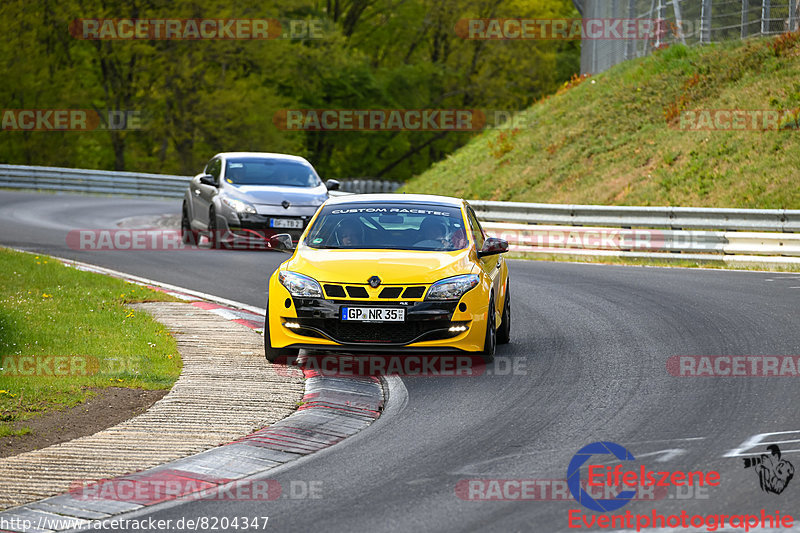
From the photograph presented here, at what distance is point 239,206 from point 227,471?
45.1 ft

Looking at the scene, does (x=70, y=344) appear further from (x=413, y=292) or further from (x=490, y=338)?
(x=490, y=338)

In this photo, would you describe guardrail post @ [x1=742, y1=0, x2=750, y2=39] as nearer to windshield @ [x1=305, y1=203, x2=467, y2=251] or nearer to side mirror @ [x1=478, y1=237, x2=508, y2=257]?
windshield @ [x1=305, y1=203, x2=467, y2=251]

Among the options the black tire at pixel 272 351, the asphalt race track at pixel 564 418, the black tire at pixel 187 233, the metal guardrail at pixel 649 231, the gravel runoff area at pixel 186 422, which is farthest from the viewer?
the black tire at pixel 187 233

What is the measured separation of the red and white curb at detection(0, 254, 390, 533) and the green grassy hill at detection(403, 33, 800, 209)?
1511 centimetres

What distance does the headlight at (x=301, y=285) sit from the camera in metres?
9.77

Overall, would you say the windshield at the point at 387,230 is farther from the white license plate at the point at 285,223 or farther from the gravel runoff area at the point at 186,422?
the white license plate at the point at 285,223

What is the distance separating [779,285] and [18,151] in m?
40.0

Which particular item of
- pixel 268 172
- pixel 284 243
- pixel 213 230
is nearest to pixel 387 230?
pixel 284 243

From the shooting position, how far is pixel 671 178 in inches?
984

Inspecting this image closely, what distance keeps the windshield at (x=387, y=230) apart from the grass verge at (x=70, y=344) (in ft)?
5.97

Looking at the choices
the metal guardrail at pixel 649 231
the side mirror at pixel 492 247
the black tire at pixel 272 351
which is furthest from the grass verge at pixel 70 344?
the metal guardrail at pixel 649 231

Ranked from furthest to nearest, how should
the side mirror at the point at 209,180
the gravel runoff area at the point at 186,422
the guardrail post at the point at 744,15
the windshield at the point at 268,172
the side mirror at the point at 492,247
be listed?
the guardrail post at the point at 744,15 < the windshield at the point at 268,172 < the side mirror at the point at 209,180 < the side mirror at the point at 492,247 < the gravel runoff area at the point at 186,422

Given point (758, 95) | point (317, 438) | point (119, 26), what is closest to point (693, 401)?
point (317, 438)

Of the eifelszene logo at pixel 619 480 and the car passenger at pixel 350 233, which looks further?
the car passenger at pixel 350 233
